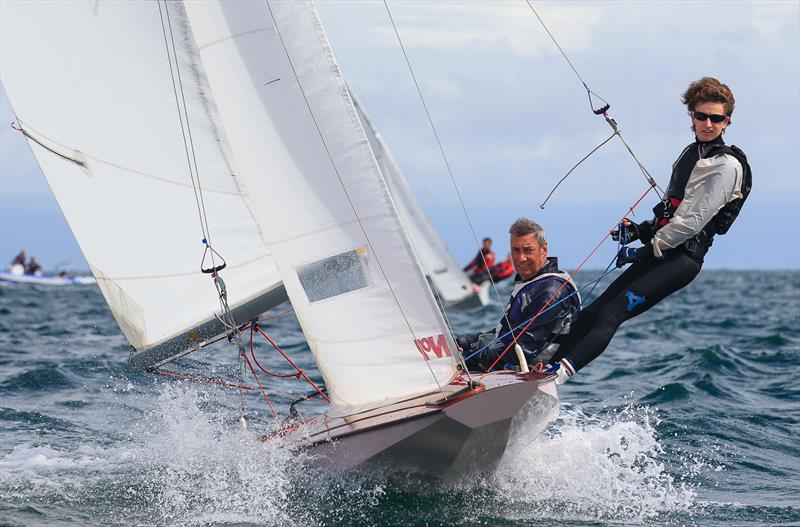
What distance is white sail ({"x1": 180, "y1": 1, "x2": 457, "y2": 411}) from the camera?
17.3ft

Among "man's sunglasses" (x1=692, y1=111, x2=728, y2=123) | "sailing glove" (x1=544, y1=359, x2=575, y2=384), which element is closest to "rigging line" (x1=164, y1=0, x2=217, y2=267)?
"sailing glove" (x1=544, y1=359, x2=575, y2=384)

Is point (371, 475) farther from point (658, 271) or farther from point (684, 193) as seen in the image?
point (684, 193)

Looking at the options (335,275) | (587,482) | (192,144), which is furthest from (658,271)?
(192,144)

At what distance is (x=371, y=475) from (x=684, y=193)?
7.61 ft

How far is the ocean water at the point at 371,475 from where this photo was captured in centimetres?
528

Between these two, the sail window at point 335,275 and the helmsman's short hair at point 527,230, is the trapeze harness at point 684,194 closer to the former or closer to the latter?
the helmsman's short hair at point 527,230

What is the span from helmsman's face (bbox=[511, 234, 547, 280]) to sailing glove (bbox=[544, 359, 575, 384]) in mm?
635

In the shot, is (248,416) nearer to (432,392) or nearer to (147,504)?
(147,504)

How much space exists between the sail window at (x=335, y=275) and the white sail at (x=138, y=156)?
3.28 feet

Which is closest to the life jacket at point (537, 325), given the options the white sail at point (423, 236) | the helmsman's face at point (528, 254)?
the helmsman's face at point (528, 254)

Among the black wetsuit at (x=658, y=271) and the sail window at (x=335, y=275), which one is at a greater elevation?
the sail window at (x=335, y=275)

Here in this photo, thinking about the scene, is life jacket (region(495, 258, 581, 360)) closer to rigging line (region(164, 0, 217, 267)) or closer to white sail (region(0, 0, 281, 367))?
white sail (region(0, 0, 281, 367))

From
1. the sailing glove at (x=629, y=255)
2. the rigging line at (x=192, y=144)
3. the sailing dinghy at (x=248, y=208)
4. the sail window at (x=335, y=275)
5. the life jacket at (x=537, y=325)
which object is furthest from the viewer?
the rigging line at (x=192, y=144)

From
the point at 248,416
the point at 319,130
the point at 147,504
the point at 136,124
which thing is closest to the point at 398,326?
the point at 319,130
